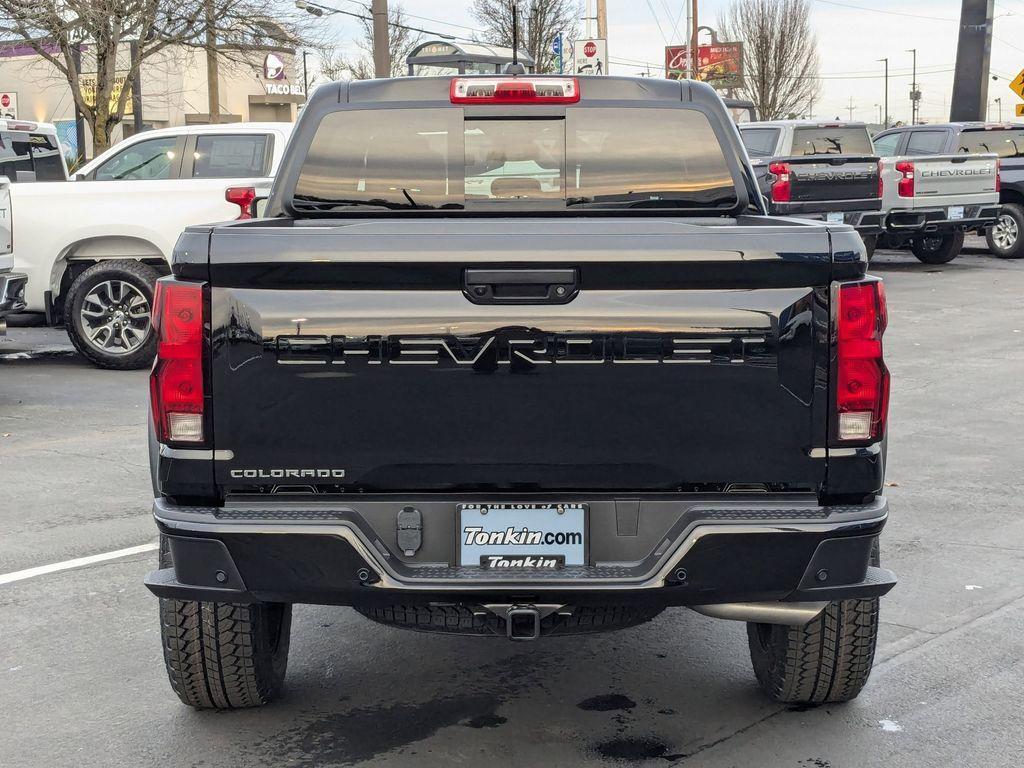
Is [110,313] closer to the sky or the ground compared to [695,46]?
closer to the ground

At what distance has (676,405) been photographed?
3443mm

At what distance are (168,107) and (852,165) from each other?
120ft

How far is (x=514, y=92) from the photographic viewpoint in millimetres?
4707

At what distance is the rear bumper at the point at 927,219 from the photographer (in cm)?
1938

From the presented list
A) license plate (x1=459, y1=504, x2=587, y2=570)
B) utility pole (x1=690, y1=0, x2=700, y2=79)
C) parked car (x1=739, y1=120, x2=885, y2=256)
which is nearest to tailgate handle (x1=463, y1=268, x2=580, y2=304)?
license plate (x1=459, y1=504, x2=587, y2=570)

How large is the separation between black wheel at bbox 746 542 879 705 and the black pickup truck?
42 cm

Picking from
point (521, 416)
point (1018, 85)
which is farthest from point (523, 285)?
point (1018, 85)

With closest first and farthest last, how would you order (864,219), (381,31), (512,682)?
1. (512,682)
2. (864,219)
3. (381,31)

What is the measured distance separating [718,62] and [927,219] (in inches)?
1690

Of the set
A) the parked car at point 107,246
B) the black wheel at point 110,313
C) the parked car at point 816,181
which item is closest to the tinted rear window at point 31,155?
the parked car at point 107,246

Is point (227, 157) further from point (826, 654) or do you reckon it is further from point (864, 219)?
point (864, 219)

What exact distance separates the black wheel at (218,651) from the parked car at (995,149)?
18629 mm

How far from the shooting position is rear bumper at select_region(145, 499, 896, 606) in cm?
344

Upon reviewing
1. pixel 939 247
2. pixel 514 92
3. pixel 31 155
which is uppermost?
pixel 514 92
